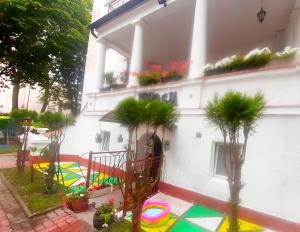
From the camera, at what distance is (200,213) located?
573 cm

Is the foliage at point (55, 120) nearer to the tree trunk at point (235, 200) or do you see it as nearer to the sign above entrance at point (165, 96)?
the sign above entrance at point (165, 96)

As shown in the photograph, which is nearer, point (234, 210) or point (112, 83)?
point (234, 210)

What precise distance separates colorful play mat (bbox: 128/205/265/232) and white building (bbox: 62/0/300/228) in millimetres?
254

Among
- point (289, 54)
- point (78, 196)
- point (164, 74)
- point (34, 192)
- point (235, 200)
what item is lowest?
point (34, 192)

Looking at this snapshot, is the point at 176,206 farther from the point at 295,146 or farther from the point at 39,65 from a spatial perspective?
the point at 39,65

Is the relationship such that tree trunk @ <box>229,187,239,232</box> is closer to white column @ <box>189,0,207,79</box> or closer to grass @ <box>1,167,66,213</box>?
white column @ <box>189,0,207,79</box>

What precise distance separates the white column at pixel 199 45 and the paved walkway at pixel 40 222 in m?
4.94

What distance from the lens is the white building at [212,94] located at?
4969 millimetres

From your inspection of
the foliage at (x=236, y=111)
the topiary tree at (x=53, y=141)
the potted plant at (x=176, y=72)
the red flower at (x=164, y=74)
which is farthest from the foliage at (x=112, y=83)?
the foliage at (x=236, y=111)

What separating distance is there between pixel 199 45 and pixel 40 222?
6409 mm

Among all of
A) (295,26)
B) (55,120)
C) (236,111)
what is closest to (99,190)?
(55,120)

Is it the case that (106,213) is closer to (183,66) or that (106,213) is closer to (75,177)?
(75,177)

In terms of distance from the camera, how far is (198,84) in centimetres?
673

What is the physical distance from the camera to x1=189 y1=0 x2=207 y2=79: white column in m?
6.86
